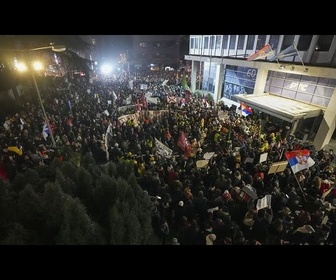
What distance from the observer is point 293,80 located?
17688 mm

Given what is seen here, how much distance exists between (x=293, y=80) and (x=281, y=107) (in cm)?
303

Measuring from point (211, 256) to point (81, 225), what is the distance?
4.18 meters

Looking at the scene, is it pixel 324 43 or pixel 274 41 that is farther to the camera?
pixel 274 41

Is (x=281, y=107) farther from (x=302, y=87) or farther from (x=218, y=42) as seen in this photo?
(x=218, y=42)

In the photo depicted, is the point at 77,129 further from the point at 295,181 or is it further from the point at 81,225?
the point at 295,181

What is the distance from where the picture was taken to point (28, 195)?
514 centimetres

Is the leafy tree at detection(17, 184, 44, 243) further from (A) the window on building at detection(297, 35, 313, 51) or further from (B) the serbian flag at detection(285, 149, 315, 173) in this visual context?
(A) the window on building at detection(297, 35, 313, 51)

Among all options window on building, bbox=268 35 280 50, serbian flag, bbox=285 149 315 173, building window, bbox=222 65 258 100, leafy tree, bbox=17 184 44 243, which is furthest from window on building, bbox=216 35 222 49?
leafy tree, bbox=17 184 44 243

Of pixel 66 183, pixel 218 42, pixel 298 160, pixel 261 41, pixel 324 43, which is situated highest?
pixel 324 43

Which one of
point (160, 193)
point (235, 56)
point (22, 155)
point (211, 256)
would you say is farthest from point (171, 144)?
point (235, 56)

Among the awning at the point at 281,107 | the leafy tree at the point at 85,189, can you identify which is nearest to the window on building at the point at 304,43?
the awning at the point at 281,107

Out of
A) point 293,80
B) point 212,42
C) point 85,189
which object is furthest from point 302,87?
point 85,189

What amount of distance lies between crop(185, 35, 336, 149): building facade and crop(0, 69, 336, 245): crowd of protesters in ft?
6.72

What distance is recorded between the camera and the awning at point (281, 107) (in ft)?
49.6
